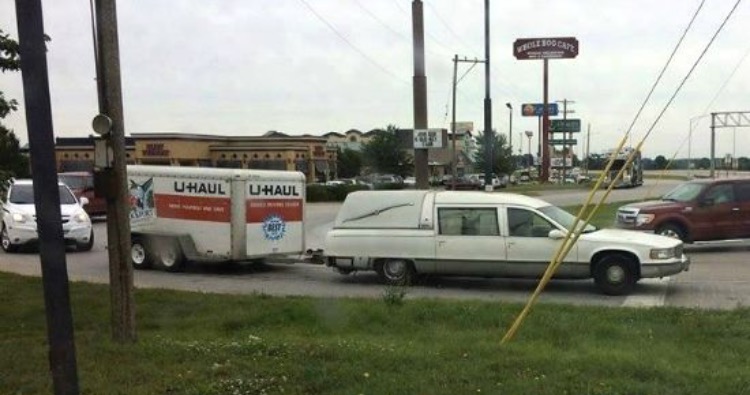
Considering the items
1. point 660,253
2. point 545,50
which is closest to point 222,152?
point 545,50

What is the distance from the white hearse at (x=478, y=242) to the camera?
12.7 meters

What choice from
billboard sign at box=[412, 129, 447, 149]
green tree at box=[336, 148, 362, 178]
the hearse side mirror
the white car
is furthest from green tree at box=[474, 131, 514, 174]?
the hearse side mirror

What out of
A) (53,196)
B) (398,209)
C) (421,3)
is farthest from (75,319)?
(421,3)

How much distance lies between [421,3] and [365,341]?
12.8 metres

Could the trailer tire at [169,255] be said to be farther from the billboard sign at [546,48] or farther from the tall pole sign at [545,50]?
the billboard sign at [546,48]

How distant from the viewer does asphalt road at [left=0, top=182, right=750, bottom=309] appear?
12250mm

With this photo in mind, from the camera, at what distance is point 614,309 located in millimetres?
9789

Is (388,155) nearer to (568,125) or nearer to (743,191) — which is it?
(568,125)

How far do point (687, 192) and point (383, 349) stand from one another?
13.9 m

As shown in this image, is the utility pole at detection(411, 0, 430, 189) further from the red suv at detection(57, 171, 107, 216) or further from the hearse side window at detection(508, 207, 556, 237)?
the red suv at detection(57, 171, 107, 216)

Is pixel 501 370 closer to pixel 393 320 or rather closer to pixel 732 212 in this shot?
pixel 393 320

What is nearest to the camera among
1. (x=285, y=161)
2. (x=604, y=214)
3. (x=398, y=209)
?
(x=398, y=209)

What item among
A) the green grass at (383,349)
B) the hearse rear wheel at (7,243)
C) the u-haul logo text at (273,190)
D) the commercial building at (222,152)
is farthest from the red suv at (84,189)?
the commercial building at (222,152)

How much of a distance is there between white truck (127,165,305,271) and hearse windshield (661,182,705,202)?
8.64 metres
